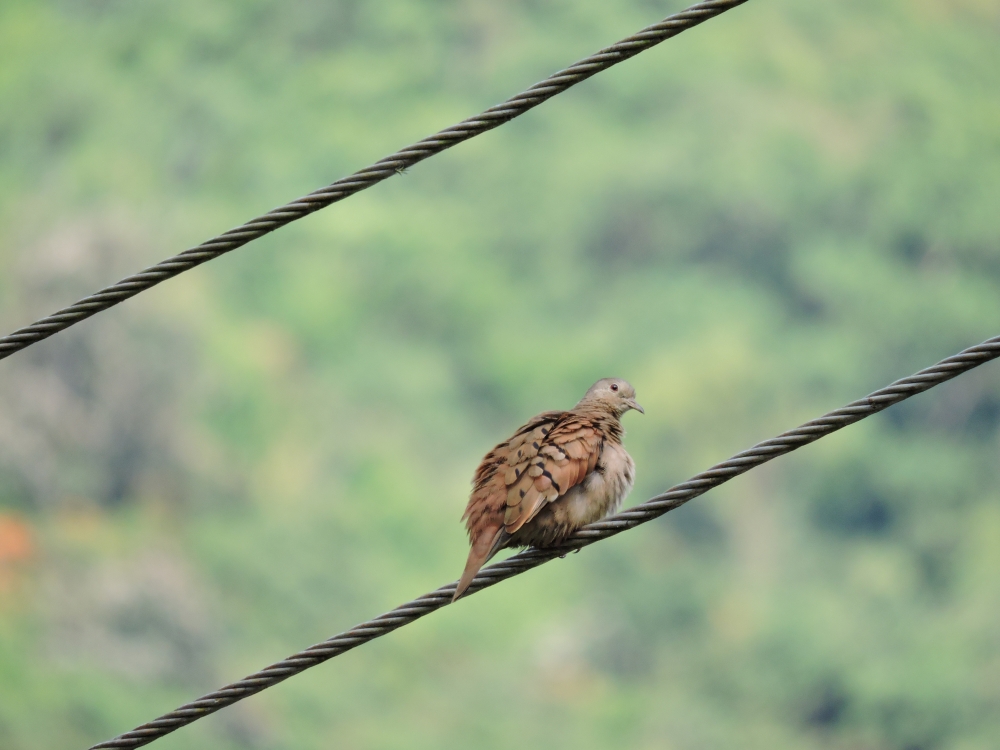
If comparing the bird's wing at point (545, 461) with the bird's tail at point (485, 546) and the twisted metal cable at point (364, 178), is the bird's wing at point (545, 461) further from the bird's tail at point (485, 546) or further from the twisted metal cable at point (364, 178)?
the twisted metal cable at point (364, 178)

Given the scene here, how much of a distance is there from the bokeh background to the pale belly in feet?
95.4

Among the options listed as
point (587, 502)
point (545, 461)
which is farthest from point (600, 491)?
point (545, 461)

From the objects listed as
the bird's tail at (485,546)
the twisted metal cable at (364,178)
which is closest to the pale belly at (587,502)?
the bird's tail at (485,546)

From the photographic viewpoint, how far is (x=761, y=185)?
6031 cm

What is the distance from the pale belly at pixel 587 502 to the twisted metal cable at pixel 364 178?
1712mm

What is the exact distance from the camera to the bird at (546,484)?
16.8 feet

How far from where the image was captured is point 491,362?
54406 mm

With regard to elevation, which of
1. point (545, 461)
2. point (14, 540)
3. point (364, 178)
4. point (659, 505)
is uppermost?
point (14, 540)

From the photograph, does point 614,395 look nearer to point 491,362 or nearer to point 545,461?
point 545,461

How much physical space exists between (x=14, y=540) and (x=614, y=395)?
119 feet

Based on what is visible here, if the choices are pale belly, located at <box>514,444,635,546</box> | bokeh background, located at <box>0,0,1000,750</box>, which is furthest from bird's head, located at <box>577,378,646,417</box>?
bokeh background, located at <box>0,0,1000,750</box>

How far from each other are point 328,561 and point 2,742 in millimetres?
12358

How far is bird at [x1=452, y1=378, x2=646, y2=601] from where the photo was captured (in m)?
5.11

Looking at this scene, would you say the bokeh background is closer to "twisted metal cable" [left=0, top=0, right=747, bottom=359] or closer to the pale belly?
the pale belly
